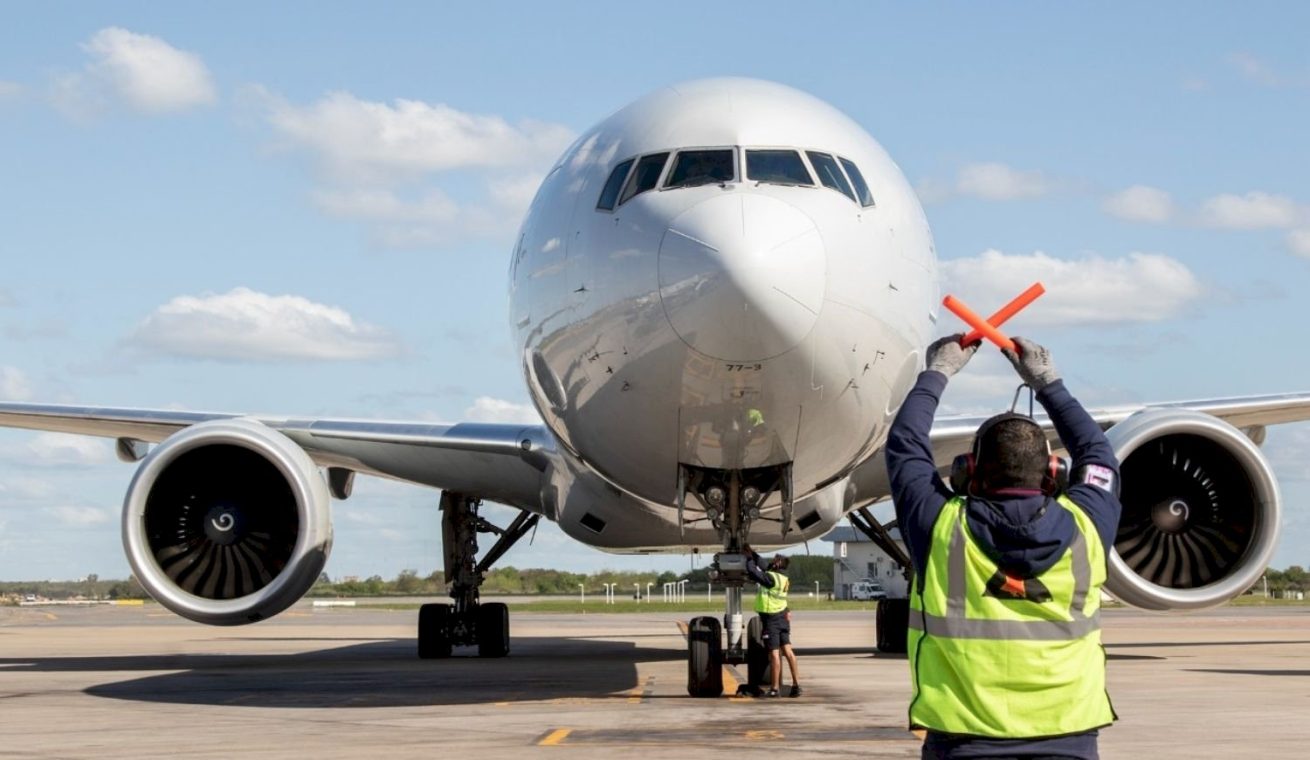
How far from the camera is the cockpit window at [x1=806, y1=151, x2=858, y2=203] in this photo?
10695 mm

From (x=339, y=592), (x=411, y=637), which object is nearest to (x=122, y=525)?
(x=411, y=637)

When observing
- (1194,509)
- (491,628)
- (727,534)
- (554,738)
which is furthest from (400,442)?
(1194,509)

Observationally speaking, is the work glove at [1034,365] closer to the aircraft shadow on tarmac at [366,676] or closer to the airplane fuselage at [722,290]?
the airplane fuselage at [722,290]

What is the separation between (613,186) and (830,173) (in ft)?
4.59

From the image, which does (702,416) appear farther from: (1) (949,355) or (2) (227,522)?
(1) (949,355)

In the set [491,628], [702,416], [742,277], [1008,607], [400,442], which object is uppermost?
[742,277]

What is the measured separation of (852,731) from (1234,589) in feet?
16.1

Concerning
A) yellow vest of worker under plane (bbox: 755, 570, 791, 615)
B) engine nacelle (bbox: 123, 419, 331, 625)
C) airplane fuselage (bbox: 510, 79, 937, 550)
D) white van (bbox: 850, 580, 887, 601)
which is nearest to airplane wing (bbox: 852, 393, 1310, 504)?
yellow vest of worker under plane (bbox: 755, 570, 791, 615)

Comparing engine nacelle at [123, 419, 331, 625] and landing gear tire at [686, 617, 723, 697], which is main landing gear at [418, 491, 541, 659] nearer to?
engine nacelle at [123, 419, 331, 625]

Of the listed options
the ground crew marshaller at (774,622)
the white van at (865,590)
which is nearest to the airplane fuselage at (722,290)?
the ground crew marshaller at (774,622)

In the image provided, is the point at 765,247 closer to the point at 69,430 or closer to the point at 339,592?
the point at 69,430

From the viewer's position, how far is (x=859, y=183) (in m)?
11.0

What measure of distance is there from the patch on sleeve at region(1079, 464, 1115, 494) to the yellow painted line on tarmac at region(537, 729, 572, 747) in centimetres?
541

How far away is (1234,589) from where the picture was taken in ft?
43.1
